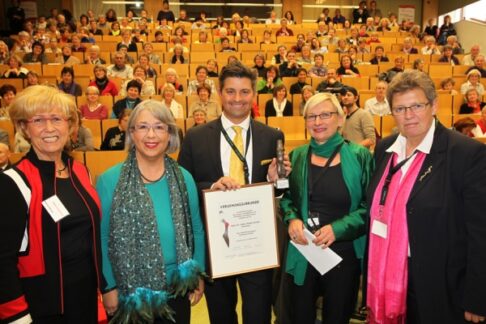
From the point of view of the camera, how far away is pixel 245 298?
2.18 meters

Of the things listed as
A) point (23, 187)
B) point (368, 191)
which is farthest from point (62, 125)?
point (368, 191)

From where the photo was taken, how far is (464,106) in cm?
717

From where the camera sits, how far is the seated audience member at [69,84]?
730cm

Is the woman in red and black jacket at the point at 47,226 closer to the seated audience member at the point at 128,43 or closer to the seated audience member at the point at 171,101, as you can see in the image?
the seated audience member at the point at 171,101

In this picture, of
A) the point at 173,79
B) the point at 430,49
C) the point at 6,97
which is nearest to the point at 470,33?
the point at 430,49

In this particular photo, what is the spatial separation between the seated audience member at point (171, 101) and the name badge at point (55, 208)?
507cm

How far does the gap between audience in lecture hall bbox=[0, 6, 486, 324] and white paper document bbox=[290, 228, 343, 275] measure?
64 centimetres

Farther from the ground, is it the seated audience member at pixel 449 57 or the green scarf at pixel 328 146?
the seated audience member at pixel 449 57

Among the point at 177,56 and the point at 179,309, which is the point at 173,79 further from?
the point at 179,309

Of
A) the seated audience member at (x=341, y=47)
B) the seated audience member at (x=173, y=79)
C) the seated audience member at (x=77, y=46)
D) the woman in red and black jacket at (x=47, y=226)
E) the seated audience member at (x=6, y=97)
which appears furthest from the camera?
the seated audience member at (x=341, y=47)

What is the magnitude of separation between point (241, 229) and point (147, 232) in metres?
0.52

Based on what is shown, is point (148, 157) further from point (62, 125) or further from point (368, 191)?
point (368, 191)

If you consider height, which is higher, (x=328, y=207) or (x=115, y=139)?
(x=115, y=139)

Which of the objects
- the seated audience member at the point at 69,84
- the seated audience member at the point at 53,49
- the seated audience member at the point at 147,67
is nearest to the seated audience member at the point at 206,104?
the seated audience member at the point at 147,67
